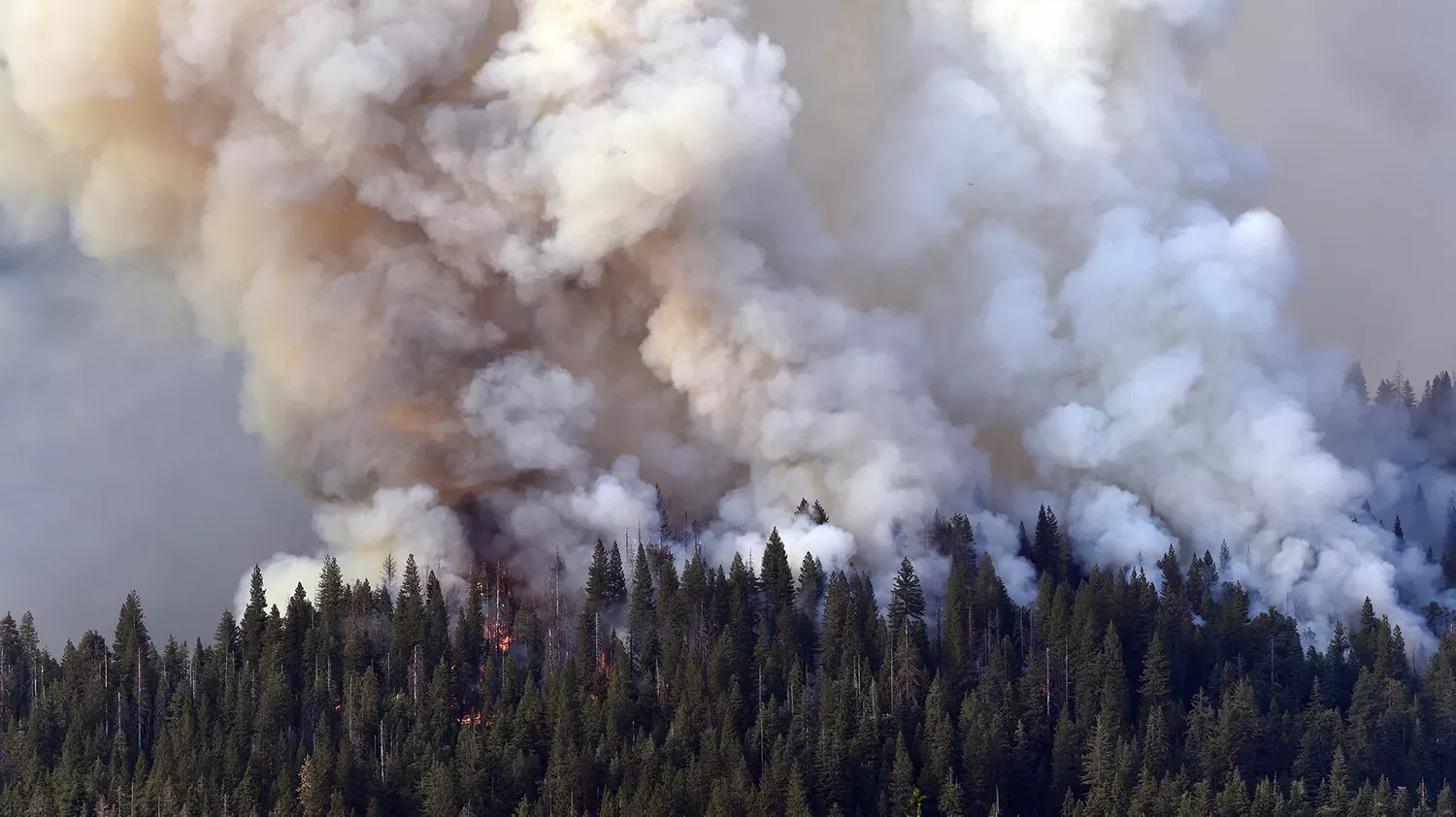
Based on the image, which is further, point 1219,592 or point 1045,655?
point 1219,592

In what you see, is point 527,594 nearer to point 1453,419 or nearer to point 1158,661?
point 1158,661

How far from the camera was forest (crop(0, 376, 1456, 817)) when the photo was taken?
319 feet

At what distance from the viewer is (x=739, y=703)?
101 metres

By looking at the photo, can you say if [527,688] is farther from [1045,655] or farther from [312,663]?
[1045,655]

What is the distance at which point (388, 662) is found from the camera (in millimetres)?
105312

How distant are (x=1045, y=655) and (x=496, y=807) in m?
21.1

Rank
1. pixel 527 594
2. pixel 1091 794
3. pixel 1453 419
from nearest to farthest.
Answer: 1. pixel 1091 794
2. pixel 527 594
3. pixel 1453 419

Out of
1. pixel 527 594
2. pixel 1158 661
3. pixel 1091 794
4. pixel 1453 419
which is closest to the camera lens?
pixel 1091 794

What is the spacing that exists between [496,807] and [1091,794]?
1951cm

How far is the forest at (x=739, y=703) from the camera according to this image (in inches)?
3824

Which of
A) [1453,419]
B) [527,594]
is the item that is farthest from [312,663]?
[1453,419]

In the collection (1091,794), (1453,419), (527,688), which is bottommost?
(1091,794)

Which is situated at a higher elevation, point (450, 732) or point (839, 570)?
point (839, 570)

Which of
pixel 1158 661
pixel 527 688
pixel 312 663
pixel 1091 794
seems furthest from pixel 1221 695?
pixel 312 663
